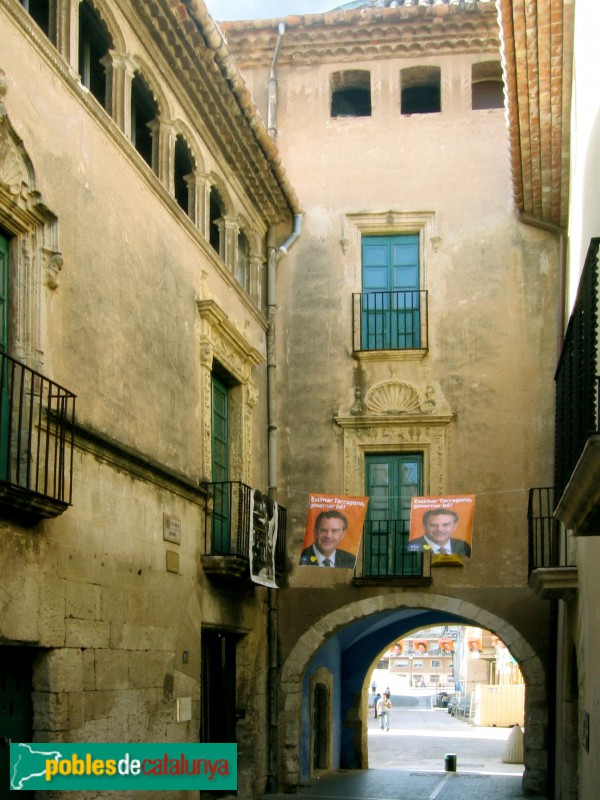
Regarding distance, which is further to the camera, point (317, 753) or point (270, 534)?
point (317, 753)

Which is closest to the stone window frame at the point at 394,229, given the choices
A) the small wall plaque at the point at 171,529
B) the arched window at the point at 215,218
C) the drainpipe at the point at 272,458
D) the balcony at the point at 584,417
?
the drainpipe at the point at 272,458

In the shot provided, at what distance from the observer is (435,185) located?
1786cm

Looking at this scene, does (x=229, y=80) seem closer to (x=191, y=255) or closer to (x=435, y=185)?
(x=191, y=255)

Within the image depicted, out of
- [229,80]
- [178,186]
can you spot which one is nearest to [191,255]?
[178,186]

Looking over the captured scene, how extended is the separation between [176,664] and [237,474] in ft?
11.3

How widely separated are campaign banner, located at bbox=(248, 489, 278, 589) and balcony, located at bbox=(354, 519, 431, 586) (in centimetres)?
150

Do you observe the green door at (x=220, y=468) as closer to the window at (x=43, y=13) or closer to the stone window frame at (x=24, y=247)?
the stone window frame at (x=24, y=247)

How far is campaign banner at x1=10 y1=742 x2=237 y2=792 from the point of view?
941cm

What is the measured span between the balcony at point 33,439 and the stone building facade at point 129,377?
0.02m

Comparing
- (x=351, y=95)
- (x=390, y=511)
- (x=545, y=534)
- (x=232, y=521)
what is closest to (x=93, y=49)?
(x=232, y=521)

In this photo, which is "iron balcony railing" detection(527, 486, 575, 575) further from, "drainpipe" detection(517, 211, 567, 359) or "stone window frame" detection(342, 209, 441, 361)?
"stone window frame" detection(342, 209, 441, 361)

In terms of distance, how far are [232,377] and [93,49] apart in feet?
16.3

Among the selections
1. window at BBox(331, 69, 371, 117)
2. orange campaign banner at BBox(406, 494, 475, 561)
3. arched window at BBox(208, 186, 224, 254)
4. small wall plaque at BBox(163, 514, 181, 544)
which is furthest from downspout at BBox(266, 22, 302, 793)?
small wall plaque at BBox(163, 514, 181, 544)

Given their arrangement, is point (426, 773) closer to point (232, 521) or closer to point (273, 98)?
point (232, 521)
